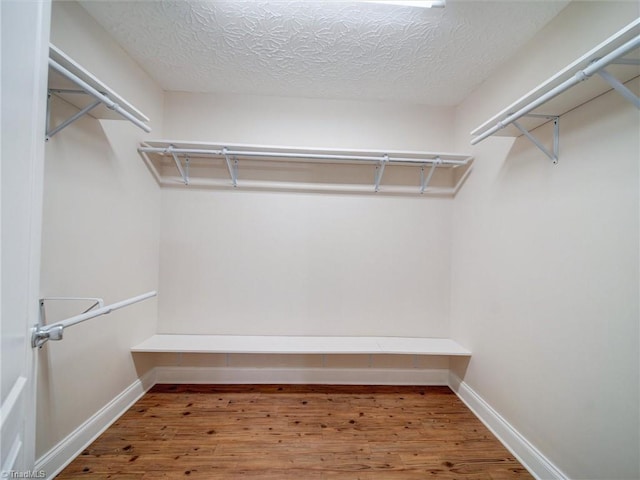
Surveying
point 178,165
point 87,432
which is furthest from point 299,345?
point 178,165

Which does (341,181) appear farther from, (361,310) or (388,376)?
(388,376)

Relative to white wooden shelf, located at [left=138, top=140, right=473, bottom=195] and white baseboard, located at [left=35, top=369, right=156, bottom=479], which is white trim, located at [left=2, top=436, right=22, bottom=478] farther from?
white wooden shelf, located at [left=138, top=140, right=473, bottom=195]

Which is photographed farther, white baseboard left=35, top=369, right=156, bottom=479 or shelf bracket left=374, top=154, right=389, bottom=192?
shelf bracket left=374, top=154, right=389, bottom=192

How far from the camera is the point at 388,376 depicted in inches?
87.5

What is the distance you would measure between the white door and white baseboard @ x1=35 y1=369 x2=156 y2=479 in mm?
932

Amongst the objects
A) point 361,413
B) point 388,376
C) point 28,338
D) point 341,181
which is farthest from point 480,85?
point 28,338

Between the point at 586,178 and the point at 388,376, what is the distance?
6.27ft

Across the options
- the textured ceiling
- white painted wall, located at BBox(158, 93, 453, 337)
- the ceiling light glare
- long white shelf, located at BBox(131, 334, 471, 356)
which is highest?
the textured ceiling

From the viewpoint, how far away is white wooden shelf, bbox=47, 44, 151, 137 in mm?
1059

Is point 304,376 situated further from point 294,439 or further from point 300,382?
point 294,439

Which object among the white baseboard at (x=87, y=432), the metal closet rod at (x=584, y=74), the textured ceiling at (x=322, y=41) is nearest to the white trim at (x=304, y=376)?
the white baseboard at (x=87, y=432)

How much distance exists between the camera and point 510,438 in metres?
1.55

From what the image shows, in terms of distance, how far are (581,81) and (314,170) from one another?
1.62 meters

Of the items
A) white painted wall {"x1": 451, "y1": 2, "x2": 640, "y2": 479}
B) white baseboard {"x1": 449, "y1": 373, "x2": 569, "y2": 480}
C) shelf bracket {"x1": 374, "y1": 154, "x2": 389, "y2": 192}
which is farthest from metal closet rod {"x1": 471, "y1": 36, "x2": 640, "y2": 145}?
white baseboard {"x1": 449, "y1": 373, "x2": 569, "y2": 480}
